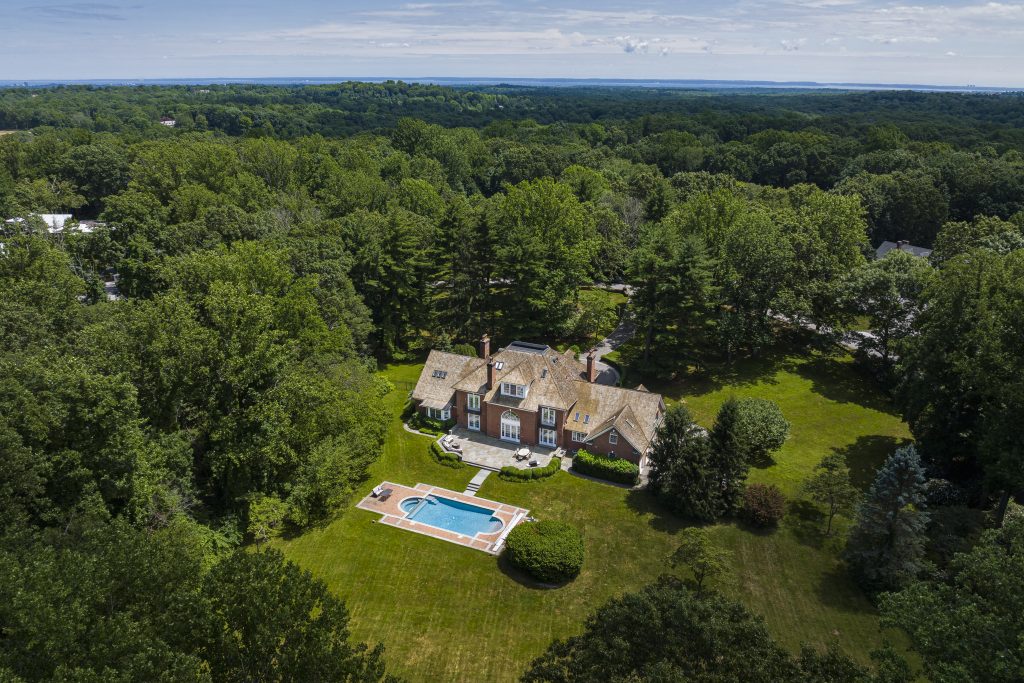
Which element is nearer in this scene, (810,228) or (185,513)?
(185,513)

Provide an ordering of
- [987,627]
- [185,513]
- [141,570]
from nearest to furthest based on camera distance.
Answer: [987,627]
[141,570]
[185,513]

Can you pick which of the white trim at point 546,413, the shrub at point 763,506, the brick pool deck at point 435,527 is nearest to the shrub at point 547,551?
the brick pool deck at point 435,527

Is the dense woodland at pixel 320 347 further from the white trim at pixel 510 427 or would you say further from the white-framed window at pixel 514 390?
the white-framed window at pixel 514 390

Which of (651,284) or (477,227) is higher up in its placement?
(477,227)

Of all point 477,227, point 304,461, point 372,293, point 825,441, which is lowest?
point 825,441

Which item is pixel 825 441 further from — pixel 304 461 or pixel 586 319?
pixel 304 461

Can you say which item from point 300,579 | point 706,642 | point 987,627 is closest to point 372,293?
point 300,579
